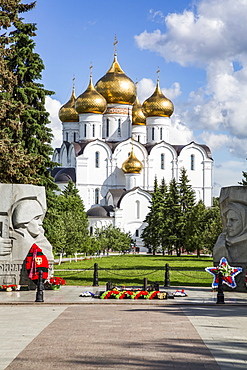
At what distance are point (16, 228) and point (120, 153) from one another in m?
58.6

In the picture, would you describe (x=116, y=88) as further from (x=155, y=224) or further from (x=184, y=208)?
(x=155, y=224)

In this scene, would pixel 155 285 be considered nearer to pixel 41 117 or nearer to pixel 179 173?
pixel 41 117

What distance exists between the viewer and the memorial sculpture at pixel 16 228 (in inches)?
699

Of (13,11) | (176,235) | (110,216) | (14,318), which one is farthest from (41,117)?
(110,216)

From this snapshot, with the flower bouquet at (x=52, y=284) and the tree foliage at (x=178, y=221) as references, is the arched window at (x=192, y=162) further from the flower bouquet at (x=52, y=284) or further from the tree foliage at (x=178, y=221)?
the flower bouquet at (x=52, y=284)

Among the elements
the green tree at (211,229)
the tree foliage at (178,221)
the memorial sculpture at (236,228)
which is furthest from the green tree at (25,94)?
the tree foliage at (178,221)

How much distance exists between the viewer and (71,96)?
81.6 metres

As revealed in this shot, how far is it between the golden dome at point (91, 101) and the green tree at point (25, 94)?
46253 millimetres

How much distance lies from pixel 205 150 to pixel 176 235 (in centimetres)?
2423

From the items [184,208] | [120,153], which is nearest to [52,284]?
[184,208]

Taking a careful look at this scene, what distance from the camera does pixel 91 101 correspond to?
7338cm

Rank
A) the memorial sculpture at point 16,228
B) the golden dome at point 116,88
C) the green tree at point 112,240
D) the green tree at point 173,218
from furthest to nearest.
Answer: the golden dome at point 116,88 → the green tree at point 112,240 → the green tree at point 173,218 → the memorial sculpture at point 16,228

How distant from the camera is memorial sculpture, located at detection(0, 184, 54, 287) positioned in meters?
17.8

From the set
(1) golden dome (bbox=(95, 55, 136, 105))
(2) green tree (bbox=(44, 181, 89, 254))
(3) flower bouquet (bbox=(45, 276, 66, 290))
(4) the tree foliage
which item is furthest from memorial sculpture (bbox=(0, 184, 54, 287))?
(1) golden dome (bbox=(95, 55, 136, 105))
